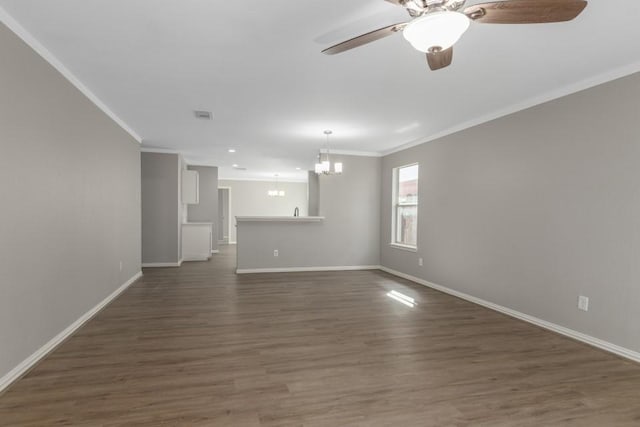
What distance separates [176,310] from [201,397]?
206 centimetres

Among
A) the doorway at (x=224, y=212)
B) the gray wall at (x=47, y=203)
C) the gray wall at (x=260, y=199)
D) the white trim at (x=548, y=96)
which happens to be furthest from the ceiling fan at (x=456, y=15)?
the doorway at (x=224, y=212)

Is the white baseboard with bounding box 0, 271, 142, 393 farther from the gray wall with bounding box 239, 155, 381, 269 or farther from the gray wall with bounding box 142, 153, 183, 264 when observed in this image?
the gray wall with bounding box 239, 155, 381, 269

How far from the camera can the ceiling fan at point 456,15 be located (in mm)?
1432

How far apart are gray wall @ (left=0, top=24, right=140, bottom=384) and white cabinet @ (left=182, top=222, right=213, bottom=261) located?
11.8 ft

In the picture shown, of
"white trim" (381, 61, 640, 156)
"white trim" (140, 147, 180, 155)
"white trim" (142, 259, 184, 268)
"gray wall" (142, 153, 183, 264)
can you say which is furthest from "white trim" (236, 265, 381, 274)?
"white trim" (381, 61, 640, 156)

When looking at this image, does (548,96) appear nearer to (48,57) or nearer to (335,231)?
(335,231)

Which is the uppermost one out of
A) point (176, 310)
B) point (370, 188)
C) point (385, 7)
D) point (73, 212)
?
point (385, 7)

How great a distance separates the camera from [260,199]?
40.1 feet

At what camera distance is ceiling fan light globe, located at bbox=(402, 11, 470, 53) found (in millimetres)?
1418

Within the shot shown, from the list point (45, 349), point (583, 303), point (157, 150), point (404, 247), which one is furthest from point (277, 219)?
point (583, 303)

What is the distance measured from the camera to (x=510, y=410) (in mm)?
1979

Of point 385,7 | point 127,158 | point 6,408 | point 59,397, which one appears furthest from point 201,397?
point 127,158

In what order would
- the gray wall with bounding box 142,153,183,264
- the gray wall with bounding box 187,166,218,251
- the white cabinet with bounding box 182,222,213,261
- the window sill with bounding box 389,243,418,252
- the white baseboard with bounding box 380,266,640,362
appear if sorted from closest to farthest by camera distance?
the white baseboard with bounding box 380,266,640,362, the window sill with bounding box 389,243,418,252, the gray wall with bounding box 142,153,183,264, the white cabinet with bounding box 182,222,213,261, the gray wall with bounding box 187,166,218,251

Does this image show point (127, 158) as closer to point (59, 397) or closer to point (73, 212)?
point (73, 212)
